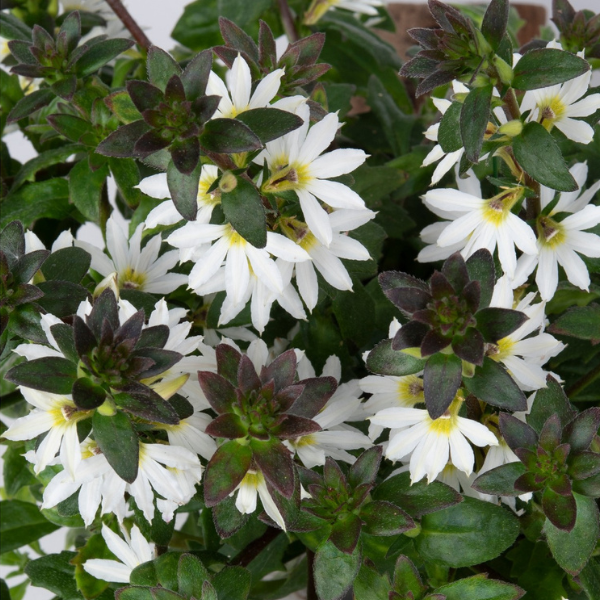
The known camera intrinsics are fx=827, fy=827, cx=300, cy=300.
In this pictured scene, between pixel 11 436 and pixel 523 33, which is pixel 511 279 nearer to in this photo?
pixel 11 436

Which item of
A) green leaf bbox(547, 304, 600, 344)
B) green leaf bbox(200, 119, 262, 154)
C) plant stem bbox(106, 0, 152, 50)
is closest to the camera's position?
green leaf bbox(200, 119, 262, 154)

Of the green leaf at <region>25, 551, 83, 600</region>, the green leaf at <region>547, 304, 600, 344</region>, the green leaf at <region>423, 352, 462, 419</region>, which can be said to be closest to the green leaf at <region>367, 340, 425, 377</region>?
the green leaf at <region>423, 352, 462, 419</region>

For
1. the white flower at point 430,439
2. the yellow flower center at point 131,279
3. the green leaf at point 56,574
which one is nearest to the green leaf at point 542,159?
the white flower at point 430,439

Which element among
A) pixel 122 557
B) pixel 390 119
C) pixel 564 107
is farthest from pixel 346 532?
pixel 390 119

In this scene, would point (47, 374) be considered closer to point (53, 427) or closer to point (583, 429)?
point (53, 427)

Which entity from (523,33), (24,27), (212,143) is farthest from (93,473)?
(523,33)

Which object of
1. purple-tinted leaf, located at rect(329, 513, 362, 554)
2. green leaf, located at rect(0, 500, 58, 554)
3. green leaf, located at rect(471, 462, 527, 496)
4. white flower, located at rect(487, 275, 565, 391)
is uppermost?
white flower, located at rect(487, 275, 565, 391)

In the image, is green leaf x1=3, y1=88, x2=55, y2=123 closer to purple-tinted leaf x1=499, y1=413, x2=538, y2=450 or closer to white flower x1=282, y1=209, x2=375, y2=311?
white flower x1=282, y1=209, x2=375, y2=311
